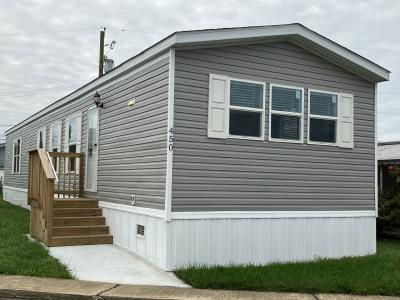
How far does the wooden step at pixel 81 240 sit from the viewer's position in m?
8.55

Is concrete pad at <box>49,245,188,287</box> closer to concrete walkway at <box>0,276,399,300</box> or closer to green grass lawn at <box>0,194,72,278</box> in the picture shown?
green grass lawn at <box>0,194,72,278</box>

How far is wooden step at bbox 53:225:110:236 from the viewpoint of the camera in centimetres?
874

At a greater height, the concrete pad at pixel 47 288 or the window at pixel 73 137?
the window at pixel 73 137

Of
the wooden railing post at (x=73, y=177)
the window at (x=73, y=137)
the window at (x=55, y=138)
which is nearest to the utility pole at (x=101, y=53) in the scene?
the window at (x=55, y=138)

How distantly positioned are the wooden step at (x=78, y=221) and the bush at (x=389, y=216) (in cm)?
636

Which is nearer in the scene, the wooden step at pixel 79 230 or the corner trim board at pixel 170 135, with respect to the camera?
the corner trim board at pixel 170 135

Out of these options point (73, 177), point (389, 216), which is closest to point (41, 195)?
point (73, 177)

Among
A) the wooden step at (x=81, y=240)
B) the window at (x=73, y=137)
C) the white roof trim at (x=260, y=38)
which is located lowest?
the wooden step at (x=81, y=240)

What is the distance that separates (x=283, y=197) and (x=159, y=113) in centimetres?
248

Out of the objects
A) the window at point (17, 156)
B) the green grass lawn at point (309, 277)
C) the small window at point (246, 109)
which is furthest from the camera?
the window at point (17, 156)

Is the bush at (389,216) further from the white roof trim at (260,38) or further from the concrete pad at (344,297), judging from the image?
the concrete pad at (344,297)

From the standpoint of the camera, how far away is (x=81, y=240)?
8781 millimetres

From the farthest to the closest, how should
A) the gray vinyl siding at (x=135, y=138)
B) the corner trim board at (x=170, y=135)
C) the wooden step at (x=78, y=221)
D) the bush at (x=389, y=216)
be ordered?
the bush at (x=389, y=216), the wooden step at (x=78, y=221), the gray vinyl siding at (x=135, y=138), the corner trim board at (x=170, y=135)

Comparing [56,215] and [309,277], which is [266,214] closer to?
[309,277]
